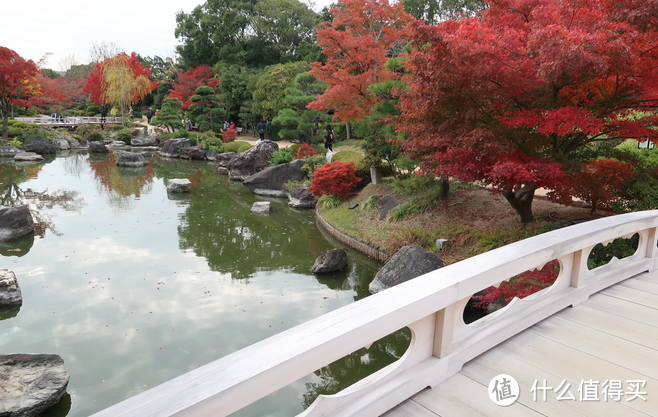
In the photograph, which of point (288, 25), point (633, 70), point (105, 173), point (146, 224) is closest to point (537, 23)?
point (633, 70)

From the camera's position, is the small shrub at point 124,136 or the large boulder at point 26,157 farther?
the small shrub at point 124,136

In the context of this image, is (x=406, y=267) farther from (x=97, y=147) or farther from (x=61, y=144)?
(x=61, y=144)

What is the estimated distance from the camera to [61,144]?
22500mm

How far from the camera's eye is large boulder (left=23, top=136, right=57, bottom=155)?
20717 millimetres

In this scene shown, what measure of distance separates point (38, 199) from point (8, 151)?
35.6 feet

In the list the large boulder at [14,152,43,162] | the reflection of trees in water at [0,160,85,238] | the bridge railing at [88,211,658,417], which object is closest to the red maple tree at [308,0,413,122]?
the reflection of trees in water at [0,160,85,238]

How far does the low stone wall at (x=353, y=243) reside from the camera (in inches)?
299

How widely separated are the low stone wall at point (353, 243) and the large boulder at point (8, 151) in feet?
56.2

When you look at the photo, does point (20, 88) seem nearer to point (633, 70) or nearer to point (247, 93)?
point (247, 93)

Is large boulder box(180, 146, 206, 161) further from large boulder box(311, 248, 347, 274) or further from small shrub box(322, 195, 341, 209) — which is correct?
large boulder box(311, 248, 347, 274)

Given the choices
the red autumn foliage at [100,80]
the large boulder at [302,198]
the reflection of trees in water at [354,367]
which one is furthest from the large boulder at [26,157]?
the reflection of trees in water at [354,367]

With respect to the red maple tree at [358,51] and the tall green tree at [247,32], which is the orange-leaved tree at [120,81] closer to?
the tall green tree at [247,32]

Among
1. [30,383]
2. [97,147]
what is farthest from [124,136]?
[30,383]

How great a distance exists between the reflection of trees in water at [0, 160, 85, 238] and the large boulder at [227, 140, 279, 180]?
5174 mm
